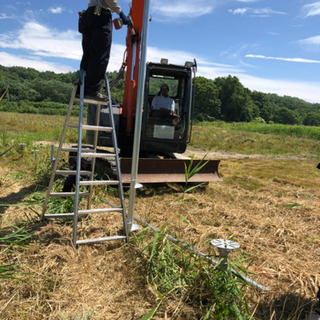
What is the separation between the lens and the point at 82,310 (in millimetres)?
2195

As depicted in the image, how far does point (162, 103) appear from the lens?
20.7 ft

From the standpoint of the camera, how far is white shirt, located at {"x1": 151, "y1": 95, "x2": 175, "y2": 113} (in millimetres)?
6316

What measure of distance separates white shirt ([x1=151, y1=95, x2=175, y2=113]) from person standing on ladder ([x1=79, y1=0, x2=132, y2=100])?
9.29ft

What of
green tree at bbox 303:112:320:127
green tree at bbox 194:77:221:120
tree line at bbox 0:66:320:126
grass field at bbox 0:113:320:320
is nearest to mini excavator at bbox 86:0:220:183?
grass field at bbox 0:113:320:320

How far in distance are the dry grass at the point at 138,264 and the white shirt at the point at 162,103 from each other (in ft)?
6.34

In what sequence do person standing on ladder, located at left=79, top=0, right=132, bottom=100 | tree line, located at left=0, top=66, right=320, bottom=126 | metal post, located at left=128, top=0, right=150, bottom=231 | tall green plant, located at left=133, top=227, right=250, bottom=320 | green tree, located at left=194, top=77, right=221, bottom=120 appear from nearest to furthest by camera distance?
tall green plant, located at left=133, top=227, right=250, bottom=320, metal post, located at left=128, top=0, right=150, bottom=231, person standing on ladder, located at left=79, top=0, right=132, bottom=100, tree line, located at left=0, top=66, right=320, bottom=126, green tree, located at left=194, top=77, right=221, bottom=120

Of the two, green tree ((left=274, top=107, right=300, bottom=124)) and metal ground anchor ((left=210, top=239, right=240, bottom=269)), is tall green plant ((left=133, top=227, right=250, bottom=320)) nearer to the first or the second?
metal ground anchor ((left=210, top=239, right=240, bottom=269))

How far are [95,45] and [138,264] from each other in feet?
7.52

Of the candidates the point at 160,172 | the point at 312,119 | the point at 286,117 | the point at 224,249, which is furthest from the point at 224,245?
the point at 312,119

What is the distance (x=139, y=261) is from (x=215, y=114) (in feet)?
223

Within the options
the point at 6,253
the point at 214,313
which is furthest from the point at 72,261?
the point at 214,313

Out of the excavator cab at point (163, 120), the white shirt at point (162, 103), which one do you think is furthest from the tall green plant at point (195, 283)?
the white shirt at point (162, 103)

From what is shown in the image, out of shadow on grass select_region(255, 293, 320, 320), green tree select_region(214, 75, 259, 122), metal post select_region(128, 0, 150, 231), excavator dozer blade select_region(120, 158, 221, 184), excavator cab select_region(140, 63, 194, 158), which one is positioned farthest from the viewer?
green tree select_region(214, 75, 259, 122)

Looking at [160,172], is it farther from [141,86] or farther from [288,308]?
[288,308]
